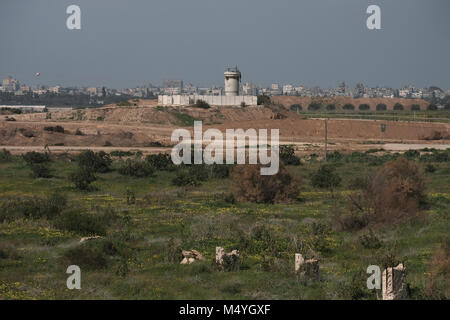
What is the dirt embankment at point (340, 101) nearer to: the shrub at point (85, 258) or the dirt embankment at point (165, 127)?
the dirt embankment at point (165, 127)

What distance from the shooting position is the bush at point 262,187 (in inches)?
1064

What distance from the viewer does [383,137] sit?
212 ft

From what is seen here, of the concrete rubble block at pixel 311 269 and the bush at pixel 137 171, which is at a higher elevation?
the concrete rubble block at pixel 311 269

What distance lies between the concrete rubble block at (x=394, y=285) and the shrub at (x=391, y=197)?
818cm

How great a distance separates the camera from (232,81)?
88.1 m

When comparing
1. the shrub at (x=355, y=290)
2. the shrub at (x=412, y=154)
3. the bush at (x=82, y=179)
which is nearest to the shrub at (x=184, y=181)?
the bush at (x=82, y=179)

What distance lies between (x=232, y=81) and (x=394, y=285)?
3023 inches

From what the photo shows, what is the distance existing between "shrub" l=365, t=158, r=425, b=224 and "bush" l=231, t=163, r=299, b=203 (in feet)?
17.0

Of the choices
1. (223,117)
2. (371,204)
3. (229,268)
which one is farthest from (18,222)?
(223,117)

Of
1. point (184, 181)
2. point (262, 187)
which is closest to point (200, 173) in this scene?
point (184, 181)

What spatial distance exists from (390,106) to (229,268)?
146 meters

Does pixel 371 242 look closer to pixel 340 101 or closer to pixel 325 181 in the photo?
pixel 325 181
